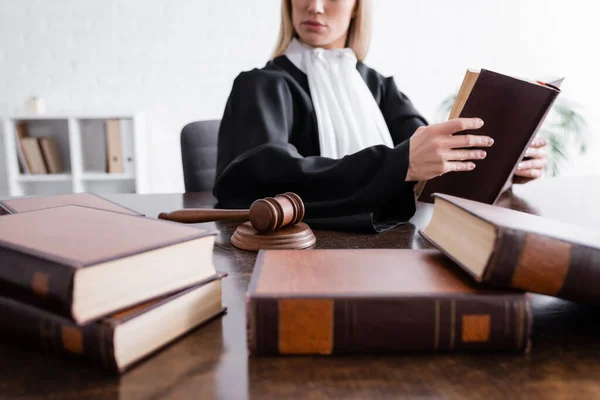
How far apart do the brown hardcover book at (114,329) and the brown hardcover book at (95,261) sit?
1 centimetres

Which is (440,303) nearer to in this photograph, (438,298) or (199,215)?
(438,298)

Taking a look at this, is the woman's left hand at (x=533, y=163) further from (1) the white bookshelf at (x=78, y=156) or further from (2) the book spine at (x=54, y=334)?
(1) the white bookshelf at (x=78, y=156)

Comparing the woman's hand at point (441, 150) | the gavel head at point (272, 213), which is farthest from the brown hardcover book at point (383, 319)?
the woman's hand at point (441, 150)

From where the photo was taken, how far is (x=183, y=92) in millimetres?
3379

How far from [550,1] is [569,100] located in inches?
27.2

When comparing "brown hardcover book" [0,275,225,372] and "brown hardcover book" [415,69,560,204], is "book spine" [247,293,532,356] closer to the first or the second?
"brown hardcover book" [0,275,225,372]

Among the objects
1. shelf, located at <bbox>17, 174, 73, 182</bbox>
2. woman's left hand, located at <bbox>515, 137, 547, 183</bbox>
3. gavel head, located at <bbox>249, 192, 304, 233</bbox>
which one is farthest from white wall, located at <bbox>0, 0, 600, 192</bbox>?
gavel head, located at <bbox>249, 192, 304, 233</bbox>

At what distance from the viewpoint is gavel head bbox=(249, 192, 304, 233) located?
2.26 feet

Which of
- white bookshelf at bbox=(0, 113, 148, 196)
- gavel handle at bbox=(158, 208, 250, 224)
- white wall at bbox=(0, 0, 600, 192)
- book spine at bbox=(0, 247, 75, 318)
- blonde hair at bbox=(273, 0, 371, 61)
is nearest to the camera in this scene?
book spine at bbox=(0, 247, 75, 318)

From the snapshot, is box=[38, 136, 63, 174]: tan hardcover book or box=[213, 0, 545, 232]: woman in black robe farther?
box=[38, 136, 63, 174]: tan hardcover book

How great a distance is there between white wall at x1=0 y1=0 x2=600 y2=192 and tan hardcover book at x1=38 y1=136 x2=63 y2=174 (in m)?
0.26

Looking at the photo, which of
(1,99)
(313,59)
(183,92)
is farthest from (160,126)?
(313,59)

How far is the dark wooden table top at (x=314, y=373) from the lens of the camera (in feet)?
1.13

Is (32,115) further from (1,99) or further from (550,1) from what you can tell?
(550,1)
